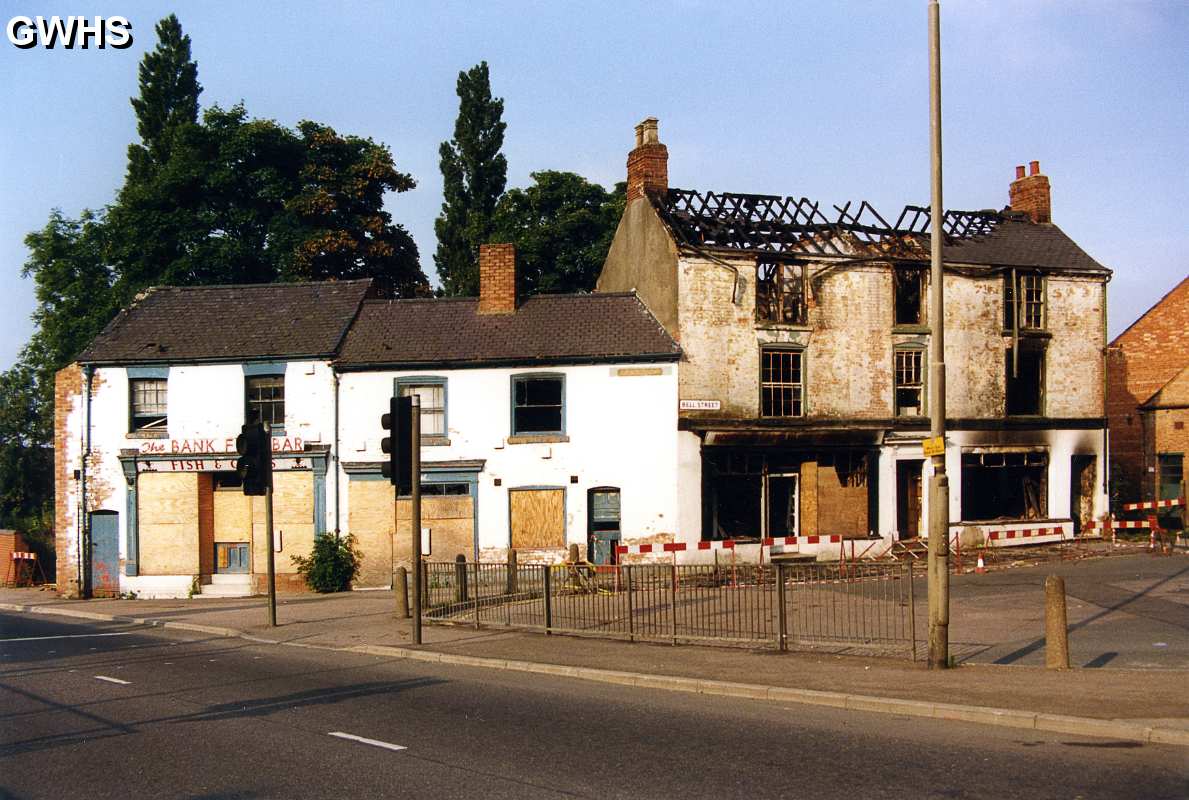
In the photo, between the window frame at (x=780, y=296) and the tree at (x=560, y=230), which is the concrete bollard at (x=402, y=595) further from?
the tree at (x=560, y=230)

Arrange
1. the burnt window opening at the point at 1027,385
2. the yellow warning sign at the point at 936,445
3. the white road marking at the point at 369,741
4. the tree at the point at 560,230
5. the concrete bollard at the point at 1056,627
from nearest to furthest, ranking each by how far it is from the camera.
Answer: the white road marking at the point at 369,741 → the concrete bollard at the point at 1056,627 → the yellow warning sign at the point at 936,445 → the burnt window opening at the point at 1027,385 → the tree at the point at 560,230

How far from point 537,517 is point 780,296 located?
928cm

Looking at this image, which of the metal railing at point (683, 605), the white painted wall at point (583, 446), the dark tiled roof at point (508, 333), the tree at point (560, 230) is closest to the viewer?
the metal railing at point (683, 605)

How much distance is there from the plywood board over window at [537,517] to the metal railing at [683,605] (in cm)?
654

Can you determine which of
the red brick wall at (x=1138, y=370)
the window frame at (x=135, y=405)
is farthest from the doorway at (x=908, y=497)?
the window frame at (x=135, y=405)

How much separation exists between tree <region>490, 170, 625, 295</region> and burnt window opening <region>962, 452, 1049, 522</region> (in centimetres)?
1912

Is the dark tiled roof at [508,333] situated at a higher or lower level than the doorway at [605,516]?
higher

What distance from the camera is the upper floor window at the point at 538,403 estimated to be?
96.1ft

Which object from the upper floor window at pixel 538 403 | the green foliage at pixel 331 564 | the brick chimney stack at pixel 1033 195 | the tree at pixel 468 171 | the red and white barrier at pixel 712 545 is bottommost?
the green foliage at pixel 331 564

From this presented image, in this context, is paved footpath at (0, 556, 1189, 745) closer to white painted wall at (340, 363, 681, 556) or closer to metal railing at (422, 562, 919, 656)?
metal railing at (422, 562, 919, 656)

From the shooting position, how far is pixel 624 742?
1005cm

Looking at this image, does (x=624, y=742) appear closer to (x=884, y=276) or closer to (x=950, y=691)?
(x=950, y=691)

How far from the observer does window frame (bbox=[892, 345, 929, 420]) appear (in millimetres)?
31453

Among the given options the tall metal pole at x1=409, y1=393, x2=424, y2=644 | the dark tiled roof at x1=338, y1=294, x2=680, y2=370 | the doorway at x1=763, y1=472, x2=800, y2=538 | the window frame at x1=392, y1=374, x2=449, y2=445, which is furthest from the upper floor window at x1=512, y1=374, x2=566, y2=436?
the tall metal pole at x1=409, y1=393, x2=424, y2=644
